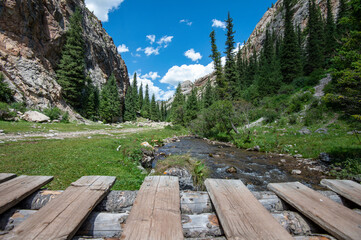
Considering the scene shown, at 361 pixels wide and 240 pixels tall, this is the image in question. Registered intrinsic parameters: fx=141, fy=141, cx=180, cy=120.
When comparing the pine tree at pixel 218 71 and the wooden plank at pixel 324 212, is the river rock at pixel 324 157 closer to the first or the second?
the wooden plank at pixel 324 212

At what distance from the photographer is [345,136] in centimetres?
1149

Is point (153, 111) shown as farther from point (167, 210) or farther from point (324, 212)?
point (324, 212)

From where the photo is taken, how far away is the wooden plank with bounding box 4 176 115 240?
100 centimetres

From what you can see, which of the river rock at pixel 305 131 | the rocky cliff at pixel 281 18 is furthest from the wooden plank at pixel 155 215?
the rocky cliff at pixel 281 18

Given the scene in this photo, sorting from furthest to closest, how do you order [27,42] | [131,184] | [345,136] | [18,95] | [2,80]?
[27,42] < [18,95] < [2,80] < [345,136] < [131,184]

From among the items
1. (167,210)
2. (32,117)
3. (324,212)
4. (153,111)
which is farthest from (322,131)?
(153,111)

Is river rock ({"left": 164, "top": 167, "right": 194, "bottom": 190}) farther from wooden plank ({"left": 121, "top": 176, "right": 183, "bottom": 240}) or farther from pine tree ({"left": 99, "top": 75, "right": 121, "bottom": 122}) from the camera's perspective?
pine tree ({"left": 99, "top": 75, "right": 121, "bottom": 122})

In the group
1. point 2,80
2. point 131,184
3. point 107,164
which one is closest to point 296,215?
point 131,184

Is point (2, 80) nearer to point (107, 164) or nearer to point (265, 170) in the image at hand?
point (107, 164)

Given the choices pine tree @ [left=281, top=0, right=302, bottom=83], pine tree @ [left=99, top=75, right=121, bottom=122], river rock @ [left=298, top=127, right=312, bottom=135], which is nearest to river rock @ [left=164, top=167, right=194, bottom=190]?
river rock @ [left=298, top=127, right=312, bottom=135]

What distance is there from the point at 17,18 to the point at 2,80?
34.3ft

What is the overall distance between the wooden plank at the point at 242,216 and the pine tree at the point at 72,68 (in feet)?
110

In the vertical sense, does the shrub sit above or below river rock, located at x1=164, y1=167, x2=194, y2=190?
above

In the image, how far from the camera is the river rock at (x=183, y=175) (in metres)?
6.21
